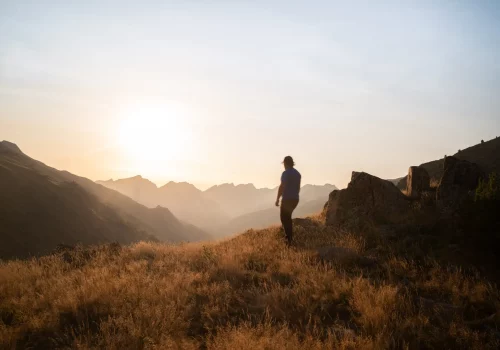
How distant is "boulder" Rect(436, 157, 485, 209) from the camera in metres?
9.91

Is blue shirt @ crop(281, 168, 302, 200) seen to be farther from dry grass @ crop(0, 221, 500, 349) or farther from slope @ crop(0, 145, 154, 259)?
slope @ crop(0, 145, 154, 259)

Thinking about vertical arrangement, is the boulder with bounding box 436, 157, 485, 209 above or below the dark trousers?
above

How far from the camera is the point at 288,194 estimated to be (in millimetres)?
9289

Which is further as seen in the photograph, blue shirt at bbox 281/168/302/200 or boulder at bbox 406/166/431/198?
boulder at bbox 406/166/431/198

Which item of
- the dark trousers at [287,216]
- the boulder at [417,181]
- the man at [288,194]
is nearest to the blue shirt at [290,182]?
the man at [288,194]

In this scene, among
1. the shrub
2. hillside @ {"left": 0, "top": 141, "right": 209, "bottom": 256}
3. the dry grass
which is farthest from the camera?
hillside @ {"left": 0, "top": 141, "right": 209, "bottom": 256}

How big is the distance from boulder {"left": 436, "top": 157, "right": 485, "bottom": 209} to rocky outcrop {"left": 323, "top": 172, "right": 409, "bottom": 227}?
128cm

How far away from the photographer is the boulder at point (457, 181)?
9.91m

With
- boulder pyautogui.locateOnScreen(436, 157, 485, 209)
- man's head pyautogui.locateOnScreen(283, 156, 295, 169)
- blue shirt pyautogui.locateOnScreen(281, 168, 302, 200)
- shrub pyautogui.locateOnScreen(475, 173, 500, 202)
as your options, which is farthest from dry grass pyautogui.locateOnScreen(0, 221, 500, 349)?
boulder pyautogui.locateOnScreen(436, 157, 485, 209)

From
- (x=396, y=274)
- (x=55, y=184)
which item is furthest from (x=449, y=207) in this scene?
(x=55, y=184)

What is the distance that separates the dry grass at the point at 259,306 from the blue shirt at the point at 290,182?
2.31m

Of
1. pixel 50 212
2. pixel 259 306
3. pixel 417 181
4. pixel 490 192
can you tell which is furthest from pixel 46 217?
pixel 490 192

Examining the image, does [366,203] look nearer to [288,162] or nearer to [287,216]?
[288,162]

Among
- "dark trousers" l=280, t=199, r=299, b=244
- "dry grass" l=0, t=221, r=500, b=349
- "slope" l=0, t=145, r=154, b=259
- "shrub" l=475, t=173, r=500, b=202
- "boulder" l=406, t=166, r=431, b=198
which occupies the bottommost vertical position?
"slope" l=0, t=145, r=154, b=259
